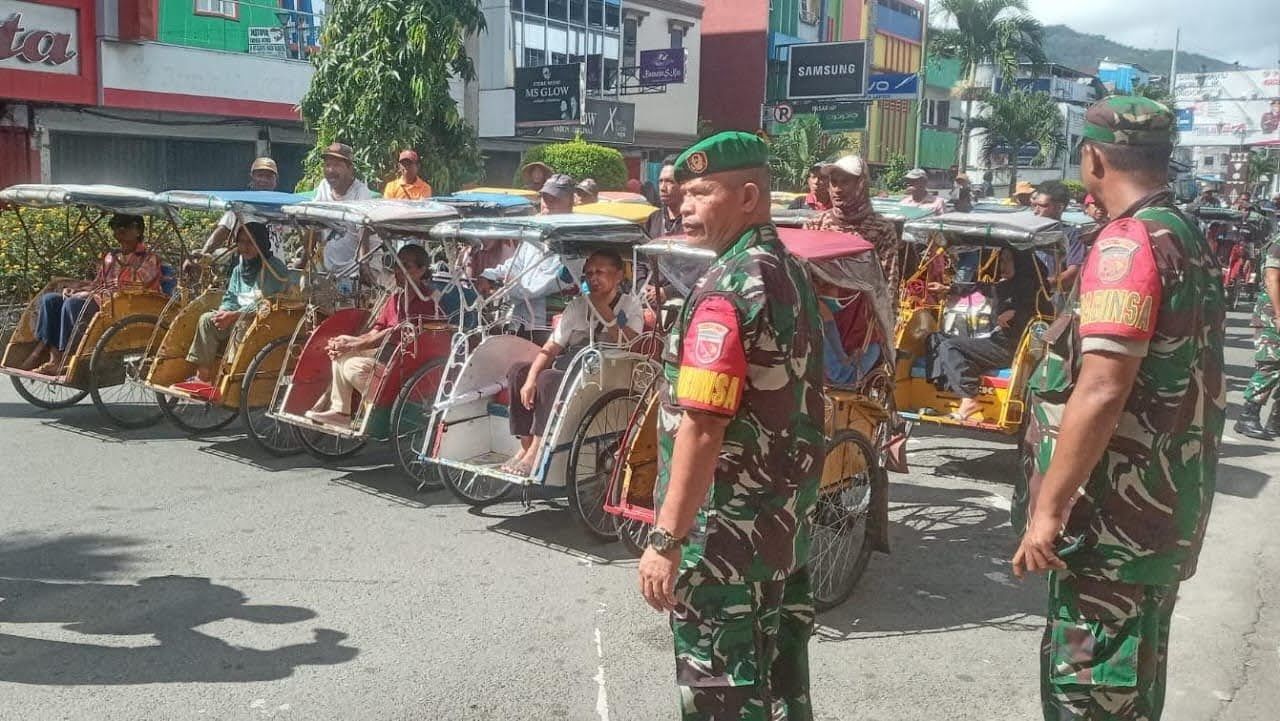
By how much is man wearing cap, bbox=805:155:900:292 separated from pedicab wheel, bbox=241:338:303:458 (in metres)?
3.65

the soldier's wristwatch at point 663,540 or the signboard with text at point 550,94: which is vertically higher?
the signboard with text at point 550,94

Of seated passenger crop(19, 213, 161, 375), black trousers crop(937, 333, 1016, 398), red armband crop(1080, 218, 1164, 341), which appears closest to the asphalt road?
black trousers crop(937, 333, 1016, 398)

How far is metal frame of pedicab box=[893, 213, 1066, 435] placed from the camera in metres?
7.28

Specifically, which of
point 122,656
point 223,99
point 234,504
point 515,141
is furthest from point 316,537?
point 515,141

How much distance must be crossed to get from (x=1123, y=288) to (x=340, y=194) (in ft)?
24.7

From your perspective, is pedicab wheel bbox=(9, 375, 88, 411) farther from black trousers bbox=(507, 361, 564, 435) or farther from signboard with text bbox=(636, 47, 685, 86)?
signboard with text bbox=(636, 47, 685, 86)

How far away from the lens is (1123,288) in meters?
2.66

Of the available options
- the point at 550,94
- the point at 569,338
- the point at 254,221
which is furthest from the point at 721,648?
the point at 550,94

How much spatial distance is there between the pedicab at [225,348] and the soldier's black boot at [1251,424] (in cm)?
756

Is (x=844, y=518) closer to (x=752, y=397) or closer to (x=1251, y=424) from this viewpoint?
(x=752, y=397)

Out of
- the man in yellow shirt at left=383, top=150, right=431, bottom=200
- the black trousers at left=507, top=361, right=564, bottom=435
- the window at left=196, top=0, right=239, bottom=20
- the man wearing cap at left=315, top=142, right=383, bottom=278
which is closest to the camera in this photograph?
the black trousers at left=507, top=361, right=564, bottom=435

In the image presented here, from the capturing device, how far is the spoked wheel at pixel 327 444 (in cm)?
758

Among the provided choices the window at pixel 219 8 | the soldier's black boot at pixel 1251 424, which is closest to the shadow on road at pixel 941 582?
the soldier's black boot at pixel 1251 424

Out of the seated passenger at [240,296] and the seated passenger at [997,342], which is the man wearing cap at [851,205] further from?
the seated passenger at [240,296]
